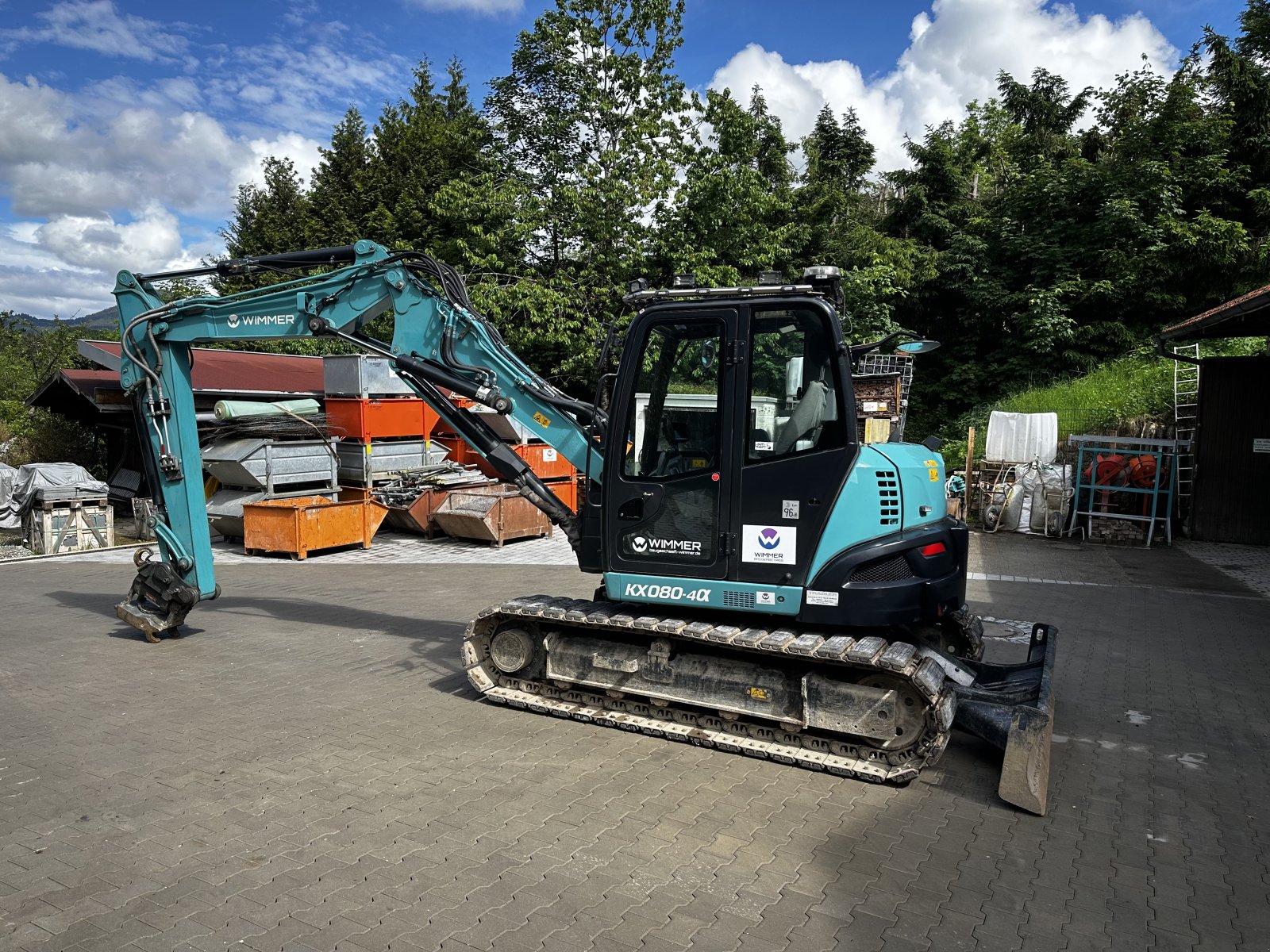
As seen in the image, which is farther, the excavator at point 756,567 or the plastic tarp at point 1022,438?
the plastic tarp at point 1022,438

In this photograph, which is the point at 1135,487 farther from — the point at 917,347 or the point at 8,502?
the point at 8,502

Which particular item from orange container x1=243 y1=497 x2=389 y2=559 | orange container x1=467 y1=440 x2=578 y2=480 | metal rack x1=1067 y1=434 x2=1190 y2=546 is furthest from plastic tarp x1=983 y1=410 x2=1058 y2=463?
orange container x1=243 y1=497 x2=389 y2=559

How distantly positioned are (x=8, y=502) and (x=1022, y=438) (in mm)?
19974

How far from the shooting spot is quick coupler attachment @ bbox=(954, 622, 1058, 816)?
15.9 feet

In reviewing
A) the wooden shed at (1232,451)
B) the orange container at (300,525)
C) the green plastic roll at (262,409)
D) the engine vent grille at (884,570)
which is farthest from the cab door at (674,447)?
the wooden shed at (1232,451)

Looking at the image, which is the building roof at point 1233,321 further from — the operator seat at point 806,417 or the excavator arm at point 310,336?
the excavator arm at point 310,336

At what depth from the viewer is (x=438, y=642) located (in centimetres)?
852

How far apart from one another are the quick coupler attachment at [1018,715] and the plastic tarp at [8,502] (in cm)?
Answer: 1732

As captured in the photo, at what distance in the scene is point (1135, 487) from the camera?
15250 mm

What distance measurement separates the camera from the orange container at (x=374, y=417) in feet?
50.1

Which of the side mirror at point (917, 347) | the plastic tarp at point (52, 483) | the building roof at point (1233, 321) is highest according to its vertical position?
the building roof at point (1233, 321)

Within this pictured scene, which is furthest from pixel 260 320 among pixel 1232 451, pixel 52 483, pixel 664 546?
pixel 1232 451

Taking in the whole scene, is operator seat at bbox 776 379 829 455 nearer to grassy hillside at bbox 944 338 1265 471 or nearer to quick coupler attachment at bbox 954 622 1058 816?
quick coupler attachment at bbox 954 622 1058 816

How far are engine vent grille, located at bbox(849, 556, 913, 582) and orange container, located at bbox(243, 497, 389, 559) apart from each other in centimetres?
1045
